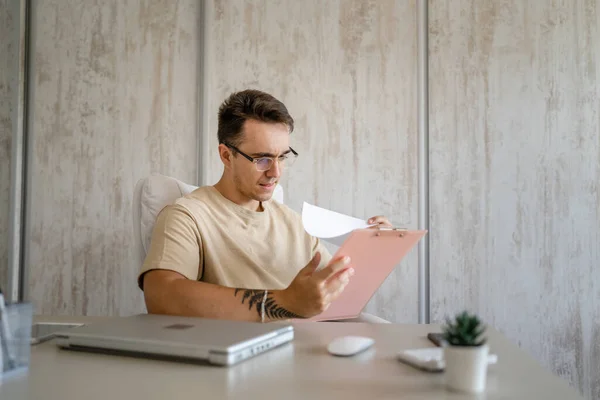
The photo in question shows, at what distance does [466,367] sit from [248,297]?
2.26 feet

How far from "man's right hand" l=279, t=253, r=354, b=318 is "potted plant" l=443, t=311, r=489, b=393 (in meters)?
0.47

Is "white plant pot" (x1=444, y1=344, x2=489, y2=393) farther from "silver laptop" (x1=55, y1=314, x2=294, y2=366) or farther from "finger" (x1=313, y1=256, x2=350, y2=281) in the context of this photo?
"finger" (x1=313, y1=256, x2=350, y2=281)

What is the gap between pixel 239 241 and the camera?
1.74m

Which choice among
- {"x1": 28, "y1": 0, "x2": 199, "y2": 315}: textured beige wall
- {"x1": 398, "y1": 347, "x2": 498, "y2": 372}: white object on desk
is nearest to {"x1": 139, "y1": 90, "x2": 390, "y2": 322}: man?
{"x1": 398, "y1": 347, "x2": 498, "y2": 372}: white object on desk

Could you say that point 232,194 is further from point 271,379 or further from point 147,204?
point 271,379

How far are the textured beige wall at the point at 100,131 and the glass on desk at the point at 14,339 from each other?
1858mm

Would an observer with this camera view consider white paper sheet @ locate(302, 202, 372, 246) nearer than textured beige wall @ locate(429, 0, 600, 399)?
Yes

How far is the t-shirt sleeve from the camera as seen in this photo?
1.48 m

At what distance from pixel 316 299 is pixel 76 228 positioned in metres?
1.82

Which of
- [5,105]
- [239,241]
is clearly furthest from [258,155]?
[5,105]

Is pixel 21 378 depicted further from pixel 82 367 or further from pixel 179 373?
pixel 179 373

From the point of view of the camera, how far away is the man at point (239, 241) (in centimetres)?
134

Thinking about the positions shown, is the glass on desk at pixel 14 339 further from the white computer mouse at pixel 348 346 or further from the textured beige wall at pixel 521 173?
the textured beige wall at pixel 521 173

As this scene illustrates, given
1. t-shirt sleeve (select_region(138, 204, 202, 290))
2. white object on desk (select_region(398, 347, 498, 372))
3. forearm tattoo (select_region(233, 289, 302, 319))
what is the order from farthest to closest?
t-shirt sleeve (select_region(138, 204, 202, 290)), forearm tattoo (select_region(233, 289, 302, 319)), white object on desk (select_region(398, 347, 498, 372))
